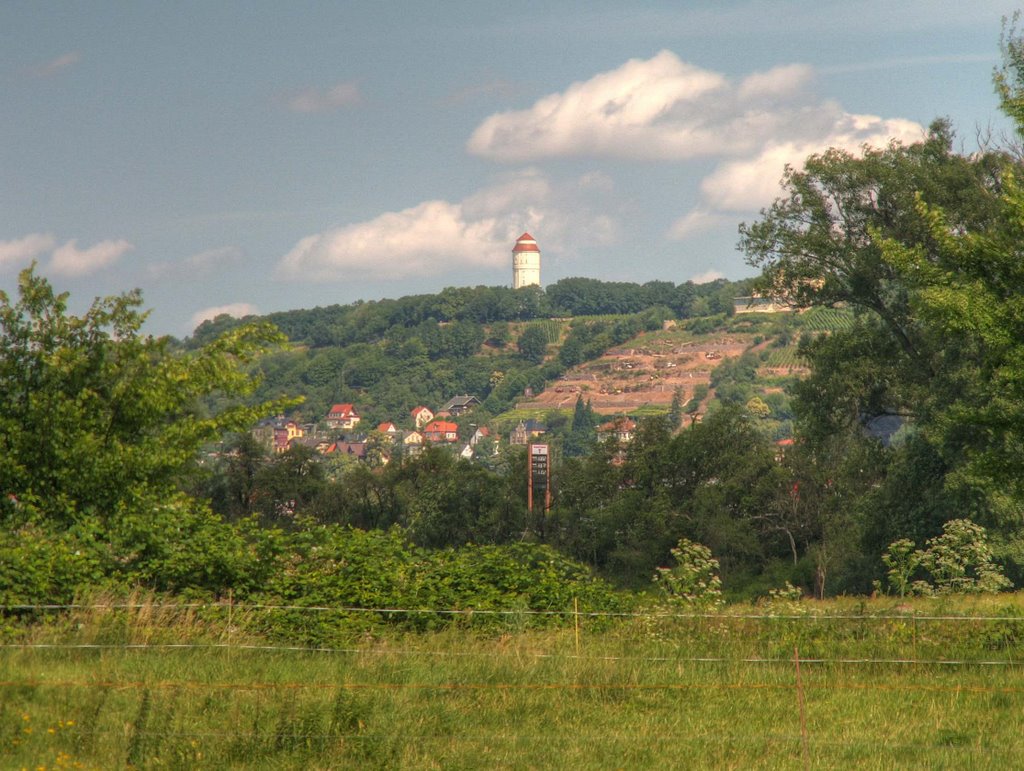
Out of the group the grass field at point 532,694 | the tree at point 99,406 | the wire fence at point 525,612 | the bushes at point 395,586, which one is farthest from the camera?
the tree at point 99,406

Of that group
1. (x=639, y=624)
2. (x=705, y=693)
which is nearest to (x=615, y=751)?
(x=705, y=693)

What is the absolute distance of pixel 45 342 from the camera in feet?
50.9

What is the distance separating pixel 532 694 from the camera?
9.86 metres

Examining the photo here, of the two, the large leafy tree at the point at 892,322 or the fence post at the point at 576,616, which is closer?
the fence post at the point at 576,616

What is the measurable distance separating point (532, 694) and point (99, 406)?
795 cm

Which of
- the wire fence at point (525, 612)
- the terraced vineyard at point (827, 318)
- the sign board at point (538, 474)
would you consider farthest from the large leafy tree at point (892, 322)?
the terraced vineyard at point (827, 318)

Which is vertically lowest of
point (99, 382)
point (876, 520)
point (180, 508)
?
point (876, 520)

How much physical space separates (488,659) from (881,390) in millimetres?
24930

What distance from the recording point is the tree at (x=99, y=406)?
1446cm

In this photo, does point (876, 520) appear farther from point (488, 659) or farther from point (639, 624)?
point (488, 659)

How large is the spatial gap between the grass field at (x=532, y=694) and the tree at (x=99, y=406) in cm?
344

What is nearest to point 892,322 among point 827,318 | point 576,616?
point 576,616

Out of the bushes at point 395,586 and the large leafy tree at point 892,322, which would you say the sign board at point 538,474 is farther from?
the bushes at point 395,586

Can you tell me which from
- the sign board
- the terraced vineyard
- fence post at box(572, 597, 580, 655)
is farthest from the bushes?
the terraced vineyard
